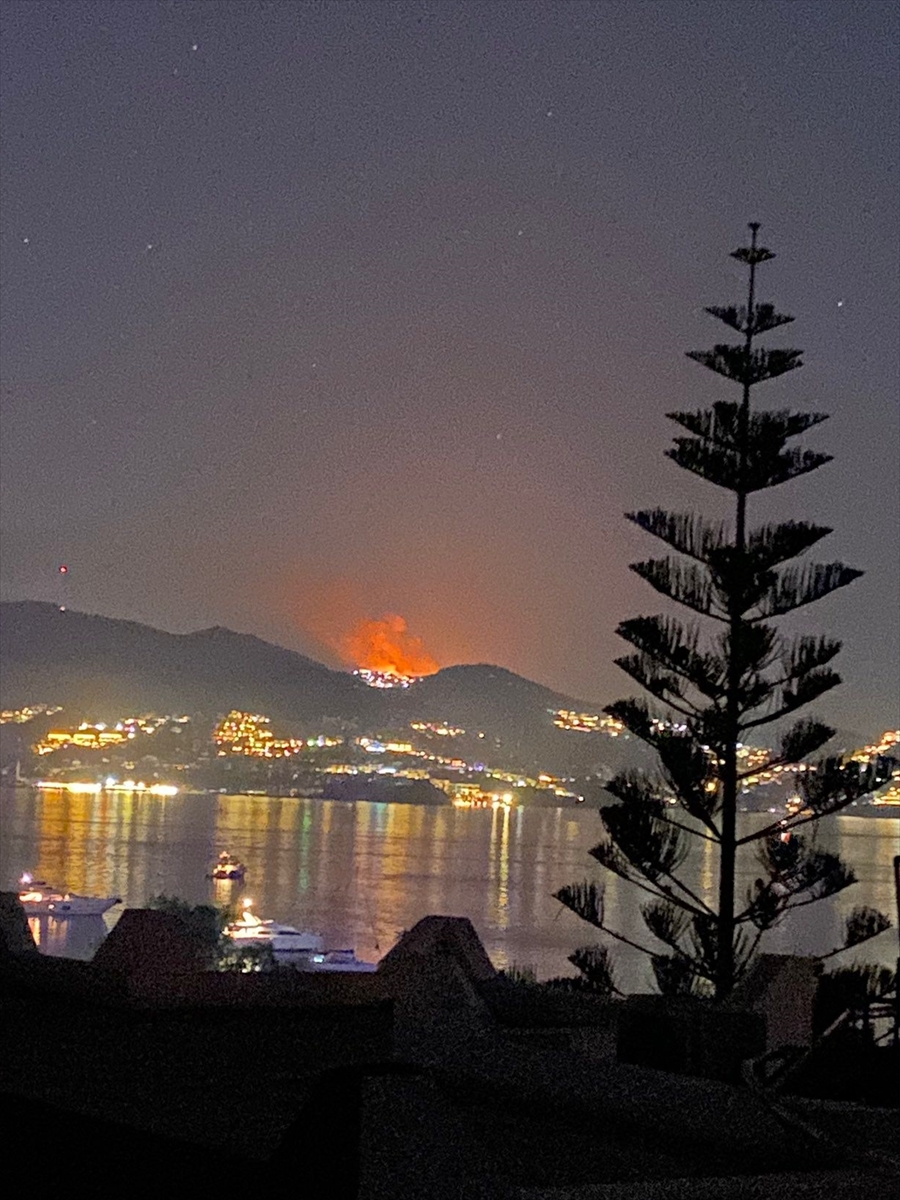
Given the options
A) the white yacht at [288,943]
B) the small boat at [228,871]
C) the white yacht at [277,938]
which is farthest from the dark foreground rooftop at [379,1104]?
the small boat at [228,871]

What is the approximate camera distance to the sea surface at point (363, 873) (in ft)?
254

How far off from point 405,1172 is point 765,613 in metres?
15.4

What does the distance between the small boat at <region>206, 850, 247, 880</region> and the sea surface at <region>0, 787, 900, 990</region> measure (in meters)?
0.94

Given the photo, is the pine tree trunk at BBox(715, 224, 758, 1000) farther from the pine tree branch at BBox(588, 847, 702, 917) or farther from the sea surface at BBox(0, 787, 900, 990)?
the sea surface at BBox(0, 787, 900, 990)

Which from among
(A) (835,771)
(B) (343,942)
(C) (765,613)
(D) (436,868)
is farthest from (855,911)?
(D) (436,868)

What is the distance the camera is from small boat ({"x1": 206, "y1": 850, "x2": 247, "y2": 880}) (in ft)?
311

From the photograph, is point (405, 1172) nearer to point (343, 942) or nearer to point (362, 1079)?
point (362, 1079)

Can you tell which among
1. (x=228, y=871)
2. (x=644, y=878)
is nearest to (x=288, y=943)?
Answer: (x=228, y=871)

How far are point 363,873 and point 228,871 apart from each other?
12224 mm

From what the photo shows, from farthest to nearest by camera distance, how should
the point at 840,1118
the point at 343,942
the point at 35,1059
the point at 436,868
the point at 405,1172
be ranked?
the point at 436,868
the point at 343,942
the point at 35,1059
the point at 840,1118
the point at 405,1172

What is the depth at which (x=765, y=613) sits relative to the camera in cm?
1883

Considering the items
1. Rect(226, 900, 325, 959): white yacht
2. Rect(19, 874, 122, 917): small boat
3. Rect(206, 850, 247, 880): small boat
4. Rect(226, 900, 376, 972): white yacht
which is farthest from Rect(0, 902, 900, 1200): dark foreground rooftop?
Rect(206, 850, 247, 880): small boat

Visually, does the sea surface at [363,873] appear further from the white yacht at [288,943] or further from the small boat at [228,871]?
the white yacht at [288,943]

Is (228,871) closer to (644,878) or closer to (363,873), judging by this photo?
(363,873)
